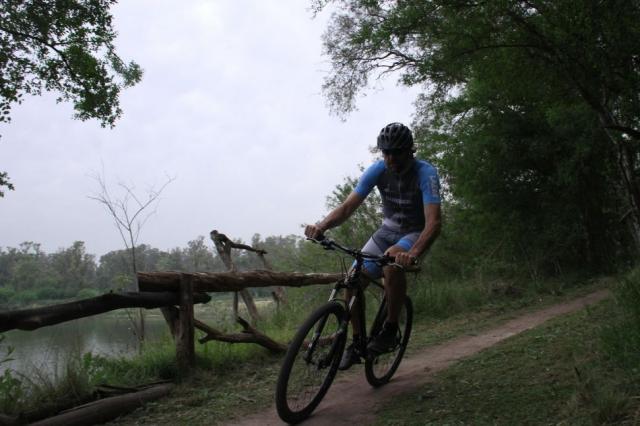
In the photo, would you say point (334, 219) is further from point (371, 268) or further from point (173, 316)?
point (173, 316)

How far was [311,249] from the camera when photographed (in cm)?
1385

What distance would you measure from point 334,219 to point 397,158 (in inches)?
27.8

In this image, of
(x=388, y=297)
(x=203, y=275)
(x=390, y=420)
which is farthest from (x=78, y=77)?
(x=390, y=420)

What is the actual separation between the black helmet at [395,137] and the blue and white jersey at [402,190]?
23 cm

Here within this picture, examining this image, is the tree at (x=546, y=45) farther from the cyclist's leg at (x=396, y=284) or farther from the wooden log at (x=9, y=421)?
the wooden log at (x=9, y=421)

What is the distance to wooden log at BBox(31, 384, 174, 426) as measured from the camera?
11.5 ft

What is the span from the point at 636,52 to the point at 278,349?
5.49 m

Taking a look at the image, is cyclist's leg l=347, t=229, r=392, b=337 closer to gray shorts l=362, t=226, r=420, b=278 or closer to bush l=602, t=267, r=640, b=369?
gray shorts l=362, t=226, r=420, b=278

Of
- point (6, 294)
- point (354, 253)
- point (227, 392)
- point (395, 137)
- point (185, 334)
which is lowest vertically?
point (227, 392)

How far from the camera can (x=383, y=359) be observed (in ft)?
14.6

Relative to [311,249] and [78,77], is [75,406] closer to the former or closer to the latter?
[78,77]

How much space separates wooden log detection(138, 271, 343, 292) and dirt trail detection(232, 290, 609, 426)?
111 cm

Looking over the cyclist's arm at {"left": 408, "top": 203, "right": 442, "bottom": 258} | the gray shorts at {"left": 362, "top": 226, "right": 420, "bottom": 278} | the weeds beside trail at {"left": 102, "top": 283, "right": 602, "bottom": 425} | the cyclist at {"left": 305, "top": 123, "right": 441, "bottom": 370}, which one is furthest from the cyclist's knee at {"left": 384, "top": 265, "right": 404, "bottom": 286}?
the weeds beside trail at {"left": 102, "top": 283, "right": 602, "bottom": 425}

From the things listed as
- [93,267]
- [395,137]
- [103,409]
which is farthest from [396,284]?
[93,267]
